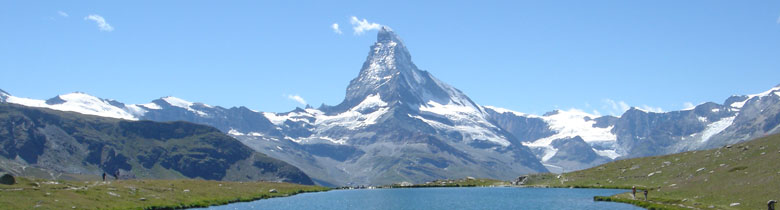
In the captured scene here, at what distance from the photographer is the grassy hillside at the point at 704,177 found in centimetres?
8356

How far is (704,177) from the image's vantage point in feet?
349

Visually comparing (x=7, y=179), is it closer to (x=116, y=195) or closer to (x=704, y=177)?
(x=116, y=195)

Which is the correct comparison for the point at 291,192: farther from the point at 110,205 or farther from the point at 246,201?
the point at 110,205

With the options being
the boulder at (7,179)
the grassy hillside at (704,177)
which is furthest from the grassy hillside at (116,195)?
the grassy hillside at (704,177)

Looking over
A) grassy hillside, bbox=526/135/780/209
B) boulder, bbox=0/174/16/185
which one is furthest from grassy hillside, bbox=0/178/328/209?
grassy hillside, bbox=526/135/780/209

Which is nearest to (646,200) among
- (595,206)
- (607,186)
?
(595,206)

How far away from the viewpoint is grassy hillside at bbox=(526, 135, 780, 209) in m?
83.6

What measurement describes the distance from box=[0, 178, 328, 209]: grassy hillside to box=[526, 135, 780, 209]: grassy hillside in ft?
211

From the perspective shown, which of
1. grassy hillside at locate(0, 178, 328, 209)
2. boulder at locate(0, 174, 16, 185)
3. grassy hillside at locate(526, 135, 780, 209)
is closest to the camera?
grassy hillside at locate(526, 135, 780, 209)

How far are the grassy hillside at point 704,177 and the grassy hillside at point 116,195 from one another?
211ft

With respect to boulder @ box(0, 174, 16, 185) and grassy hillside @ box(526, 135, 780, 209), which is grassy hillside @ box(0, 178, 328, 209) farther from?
grassy hillside @ box(526, 135, 780, 209)

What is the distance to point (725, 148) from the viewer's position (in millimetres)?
133125

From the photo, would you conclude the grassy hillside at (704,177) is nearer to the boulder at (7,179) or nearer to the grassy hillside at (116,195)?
the grassy hillside at (116,195)

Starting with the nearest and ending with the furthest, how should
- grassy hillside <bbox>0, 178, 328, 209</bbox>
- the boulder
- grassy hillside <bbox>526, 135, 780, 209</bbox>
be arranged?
grassy hillside <bbox>526, 135, 780, 209</bbox> → grassy hillside <bbox>0, 178, 328, 209</bbox> → the boulder
